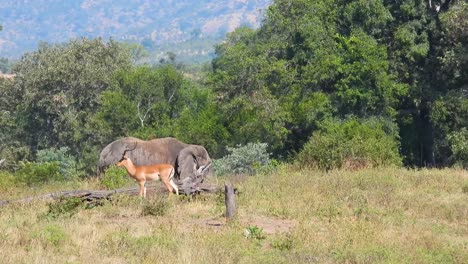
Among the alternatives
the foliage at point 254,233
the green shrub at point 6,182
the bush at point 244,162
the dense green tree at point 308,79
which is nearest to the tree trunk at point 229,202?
the foliage at point 254,233

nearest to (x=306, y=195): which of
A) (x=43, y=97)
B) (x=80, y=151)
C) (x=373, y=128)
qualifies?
(x=373, y=128)

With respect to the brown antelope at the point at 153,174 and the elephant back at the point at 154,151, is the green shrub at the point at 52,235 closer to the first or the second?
the brown antelope at the point at 153,174

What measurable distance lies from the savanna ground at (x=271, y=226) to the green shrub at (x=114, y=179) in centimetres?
299

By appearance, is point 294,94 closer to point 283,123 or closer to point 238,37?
point 283,123

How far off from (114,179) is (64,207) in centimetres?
533

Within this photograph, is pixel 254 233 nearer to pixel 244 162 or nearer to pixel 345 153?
pixel 345 153

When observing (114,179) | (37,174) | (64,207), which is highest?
(64,207)

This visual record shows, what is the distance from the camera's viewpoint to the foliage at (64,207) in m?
14.3

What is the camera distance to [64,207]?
1448cm

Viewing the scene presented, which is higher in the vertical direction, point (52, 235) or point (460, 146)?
point (52, 235)

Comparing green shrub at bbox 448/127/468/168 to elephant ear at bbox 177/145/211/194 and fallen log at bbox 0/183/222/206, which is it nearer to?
elephant ear at bbox 177/145/211/194

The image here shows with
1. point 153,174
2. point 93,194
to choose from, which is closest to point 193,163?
point 153,174

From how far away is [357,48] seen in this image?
103ft

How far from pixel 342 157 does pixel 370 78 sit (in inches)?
376
